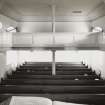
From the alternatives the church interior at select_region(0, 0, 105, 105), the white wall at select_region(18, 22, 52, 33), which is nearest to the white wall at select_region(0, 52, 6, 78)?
the church interior at select_region(0, 0, 105, 105)

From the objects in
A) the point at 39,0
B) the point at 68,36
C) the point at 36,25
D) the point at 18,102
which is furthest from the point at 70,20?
the point at 18,102

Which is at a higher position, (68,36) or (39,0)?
(39,0)

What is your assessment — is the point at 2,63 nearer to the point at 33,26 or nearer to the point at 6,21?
the point at 6,21

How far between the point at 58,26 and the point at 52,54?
4464 millimetres

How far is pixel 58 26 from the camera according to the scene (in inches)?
614

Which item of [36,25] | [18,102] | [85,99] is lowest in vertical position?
[85,99]

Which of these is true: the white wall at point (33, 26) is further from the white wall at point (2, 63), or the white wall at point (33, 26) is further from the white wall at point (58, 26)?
the white wall at point (2, 63)

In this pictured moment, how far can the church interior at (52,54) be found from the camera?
6.07m

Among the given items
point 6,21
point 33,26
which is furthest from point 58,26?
point 6,21

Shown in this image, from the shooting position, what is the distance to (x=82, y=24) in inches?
603

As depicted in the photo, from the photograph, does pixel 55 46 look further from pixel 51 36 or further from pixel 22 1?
pixel 22 1

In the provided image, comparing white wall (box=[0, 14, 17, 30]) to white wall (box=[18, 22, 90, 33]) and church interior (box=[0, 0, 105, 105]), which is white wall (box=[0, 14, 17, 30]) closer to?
church interior (box=[0, 0, 105, 105])

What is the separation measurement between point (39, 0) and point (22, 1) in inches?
32.4

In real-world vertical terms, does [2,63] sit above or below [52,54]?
below
